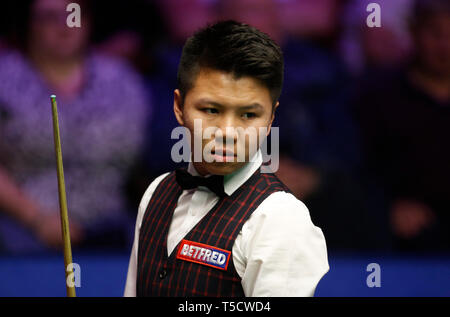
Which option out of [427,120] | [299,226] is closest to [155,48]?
[427,120]

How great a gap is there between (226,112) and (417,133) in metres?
2.34

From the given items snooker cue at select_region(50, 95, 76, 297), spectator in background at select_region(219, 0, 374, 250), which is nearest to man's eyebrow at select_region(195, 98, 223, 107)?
snooker cue at select_region(50, 95, 76, 297)

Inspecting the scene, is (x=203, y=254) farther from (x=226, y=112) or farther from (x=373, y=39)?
(x=373, y=39)

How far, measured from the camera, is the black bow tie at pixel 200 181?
56.4 inches

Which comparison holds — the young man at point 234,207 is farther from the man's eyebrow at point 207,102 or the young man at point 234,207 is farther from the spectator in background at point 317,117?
the spectator in background at point 317,117

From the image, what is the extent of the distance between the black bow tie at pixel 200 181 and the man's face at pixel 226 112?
5cm

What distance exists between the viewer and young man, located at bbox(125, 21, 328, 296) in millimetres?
1270

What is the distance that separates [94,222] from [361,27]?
2.00 m

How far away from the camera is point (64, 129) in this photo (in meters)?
3.36

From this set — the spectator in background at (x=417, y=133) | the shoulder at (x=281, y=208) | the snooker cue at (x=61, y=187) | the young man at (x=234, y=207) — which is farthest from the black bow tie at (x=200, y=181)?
the spectator in background at (x=417, y=133)

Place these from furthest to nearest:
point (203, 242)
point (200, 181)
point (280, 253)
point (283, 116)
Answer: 1. point (283, 116)
2. point (200, 181)
3. point (203, 242)
4. point (280, 253)

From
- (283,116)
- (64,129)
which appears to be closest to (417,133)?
(283,116)

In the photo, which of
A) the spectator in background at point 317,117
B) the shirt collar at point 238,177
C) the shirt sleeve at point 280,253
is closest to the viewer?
the shirt sleeve at point 280,253

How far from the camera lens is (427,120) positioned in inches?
132
